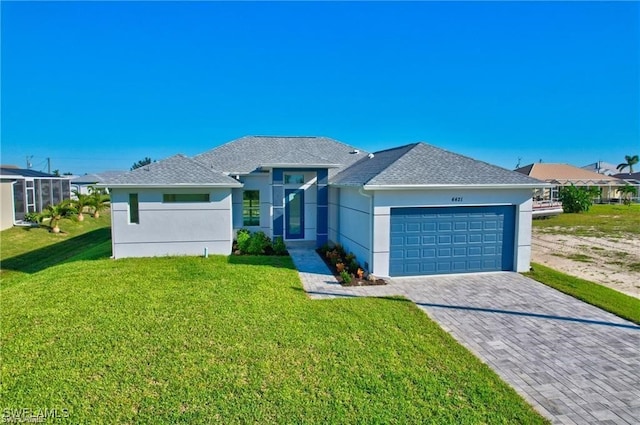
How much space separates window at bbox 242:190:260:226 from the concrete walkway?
573 centimetres

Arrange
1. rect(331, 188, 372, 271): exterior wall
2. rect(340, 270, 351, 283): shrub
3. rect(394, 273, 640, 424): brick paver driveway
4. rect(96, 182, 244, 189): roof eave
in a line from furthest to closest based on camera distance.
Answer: rect(96, 182, 244, 189): roof eave, rect(331, 188, 372, 271): exterior wall, rect(340, 270, 351, 283): shrub, rect(394, 273, 640, 424): brick paver driveway

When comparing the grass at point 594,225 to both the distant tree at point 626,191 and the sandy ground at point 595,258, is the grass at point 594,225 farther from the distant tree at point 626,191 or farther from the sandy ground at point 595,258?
the distant tree at point 626,191

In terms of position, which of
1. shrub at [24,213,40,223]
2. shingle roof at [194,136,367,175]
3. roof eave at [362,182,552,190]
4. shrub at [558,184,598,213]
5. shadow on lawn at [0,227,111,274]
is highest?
shingle roof at [194,136,367,175]

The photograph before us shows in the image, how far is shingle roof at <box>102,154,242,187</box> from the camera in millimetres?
13641

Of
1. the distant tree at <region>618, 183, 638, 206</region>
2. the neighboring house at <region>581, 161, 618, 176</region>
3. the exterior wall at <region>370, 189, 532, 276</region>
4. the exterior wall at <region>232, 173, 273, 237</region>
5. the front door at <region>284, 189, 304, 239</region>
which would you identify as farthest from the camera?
the neighboring house at <region>581, 161, 618, 176</region>

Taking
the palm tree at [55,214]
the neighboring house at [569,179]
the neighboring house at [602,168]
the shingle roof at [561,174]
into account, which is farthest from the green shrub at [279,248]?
the neighboring house at [602,168]

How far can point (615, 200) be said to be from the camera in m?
48.3

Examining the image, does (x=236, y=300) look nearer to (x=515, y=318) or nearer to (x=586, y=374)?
(x=515, y=318)

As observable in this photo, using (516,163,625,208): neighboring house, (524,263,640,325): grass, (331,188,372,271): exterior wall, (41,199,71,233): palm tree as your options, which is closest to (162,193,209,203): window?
(331,188,372,271): exterior wall

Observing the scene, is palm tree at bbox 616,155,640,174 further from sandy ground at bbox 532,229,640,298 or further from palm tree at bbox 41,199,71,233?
palm tree at bbox 41,199,71,233

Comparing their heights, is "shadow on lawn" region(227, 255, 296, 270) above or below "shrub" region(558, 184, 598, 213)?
below

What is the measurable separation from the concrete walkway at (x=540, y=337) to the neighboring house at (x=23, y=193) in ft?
73.4

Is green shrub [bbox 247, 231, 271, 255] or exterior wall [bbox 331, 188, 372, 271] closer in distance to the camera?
exterior wall [bbox 331, 188, 372, 271]

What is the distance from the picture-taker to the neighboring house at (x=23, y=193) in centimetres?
2342
